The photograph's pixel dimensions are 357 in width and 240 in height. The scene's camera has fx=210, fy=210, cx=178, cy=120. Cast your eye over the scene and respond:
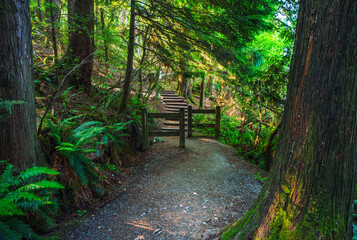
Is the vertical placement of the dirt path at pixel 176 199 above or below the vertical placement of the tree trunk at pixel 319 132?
below

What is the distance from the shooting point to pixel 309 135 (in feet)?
6.55

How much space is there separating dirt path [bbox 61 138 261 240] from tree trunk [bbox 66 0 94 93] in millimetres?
3365

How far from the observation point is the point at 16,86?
9.42ft

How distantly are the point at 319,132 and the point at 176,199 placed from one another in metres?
3.34

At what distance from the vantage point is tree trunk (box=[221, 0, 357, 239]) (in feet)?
6.02

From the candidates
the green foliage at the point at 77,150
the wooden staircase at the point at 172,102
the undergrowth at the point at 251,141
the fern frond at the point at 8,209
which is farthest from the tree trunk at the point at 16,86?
the wooden staircase at the point at 172,102

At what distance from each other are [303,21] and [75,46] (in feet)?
22.4

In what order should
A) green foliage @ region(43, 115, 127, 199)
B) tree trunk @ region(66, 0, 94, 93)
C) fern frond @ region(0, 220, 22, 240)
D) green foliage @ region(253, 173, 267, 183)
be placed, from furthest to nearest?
tree trunk @ region(66, 0, 94, 93), green foliage @ region(253, 173, 267, 183), green foliage @ region(43, 115, 127, 199), fern frond @ region(0, 220, 22, 240)

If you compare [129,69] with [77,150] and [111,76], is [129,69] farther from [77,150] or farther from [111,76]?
[77,150]

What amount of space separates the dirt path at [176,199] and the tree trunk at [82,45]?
11.0 ft

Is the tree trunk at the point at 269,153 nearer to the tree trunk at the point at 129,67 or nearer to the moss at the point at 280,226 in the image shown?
the tree trunk at the point at 129,67

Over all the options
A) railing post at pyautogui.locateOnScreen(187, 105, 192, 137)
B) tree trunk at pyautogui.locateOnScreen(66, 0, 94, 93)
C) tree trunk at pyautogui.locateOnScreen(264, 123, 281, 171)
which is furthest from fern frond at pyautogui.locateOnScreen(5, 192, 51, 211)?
tree trunk at pyautogui.locateOnScreen(264, 123, 281, 171)

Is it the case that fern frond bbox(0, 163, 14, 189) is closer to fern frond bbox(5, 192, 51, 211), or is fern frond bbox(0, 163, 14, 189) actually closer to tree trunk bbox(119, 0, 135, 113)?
fern frond bbox(5, 192, 51, 211)

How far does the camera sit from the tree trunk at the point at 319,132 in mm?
1836
